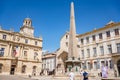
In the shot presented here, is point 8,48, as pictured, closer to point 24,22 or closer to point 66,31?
point 24,22

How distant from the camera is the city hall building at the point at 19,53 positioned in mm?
34844

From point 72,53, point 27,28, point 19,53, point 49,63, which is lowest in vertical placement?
point 49,63

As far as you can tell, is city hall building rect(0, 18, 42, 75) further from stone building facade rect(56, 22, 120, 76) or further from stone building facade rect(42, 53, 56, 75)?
stone building facade rect(56, 22, 120, 76)

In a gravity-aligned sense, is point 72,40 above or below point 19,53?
above

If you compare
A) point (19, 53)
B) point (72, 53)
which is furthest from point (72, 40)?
point (19, 53)

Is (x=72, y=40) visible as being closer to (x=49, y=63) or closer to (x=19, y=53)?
(x=19, y=53)

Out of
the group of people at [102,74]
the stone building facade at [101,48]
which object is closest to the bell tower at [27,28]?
the stone building facade at [101,48]

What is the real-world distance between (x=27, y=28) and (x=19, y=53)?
1018 centimetres

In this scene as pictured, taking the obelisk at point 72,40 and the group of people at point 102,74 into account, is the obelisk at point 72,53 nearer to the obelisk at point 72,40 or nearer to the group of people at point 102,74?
the obelisk at point 72,40

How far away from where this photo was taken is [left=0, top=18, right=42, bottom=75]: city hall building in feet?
114

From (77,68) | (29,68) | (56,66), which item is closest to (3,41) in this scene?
(29,68)

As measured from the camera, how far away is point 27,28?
45.2 metres

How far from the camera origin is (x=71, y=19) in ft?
67.5

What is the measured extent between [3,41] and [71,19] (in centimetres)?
2125
